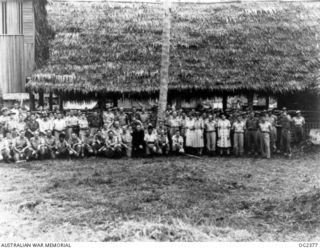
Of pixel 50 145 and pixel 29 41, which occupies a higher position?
pixel 29 41

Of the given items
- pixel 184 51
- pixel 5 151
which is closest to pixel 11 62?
pixel 5 151

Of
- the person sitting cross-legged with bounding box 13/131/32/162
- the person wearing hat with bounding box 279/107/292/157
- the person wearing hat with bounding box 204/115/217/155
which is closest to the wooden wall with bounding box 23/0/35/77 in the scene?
the person sitting cross-legged with bounding box 13/131/32/162

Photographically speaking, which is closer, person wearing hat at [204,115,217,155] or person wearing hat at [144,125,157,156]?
person wearing hat at [144,125,157,156]

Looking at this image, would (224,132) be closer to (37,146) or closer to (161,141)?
(161,141)

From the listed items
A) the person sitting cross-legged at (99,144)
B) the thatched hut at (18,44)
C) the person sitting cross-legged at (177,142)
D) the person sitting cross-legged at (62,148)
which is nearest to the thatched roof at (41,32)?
the thatched hut at (18,44)

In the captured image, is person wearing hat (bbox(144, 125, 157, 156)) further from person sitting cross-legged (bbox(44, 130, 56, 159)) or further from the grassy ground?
person sitting cross-legged (bbox(44, 130, 56, 159))

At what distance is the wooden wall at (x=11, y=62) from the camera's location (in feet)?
48.7

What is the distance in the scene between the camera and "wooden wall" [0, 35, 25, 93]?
48.7 ft

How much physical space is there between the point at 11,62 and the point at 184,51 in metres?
5.72

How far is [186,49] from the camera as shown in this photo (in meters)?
15.5

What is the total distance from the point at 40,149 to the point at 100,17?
585cm

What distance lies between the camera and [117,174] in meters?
10.4

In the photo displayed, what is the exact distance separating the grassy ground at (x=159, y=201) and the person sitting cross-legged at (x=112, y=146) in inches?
38.9

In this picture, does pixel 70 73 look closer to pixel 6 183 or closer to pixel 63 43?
pixel 63 43
